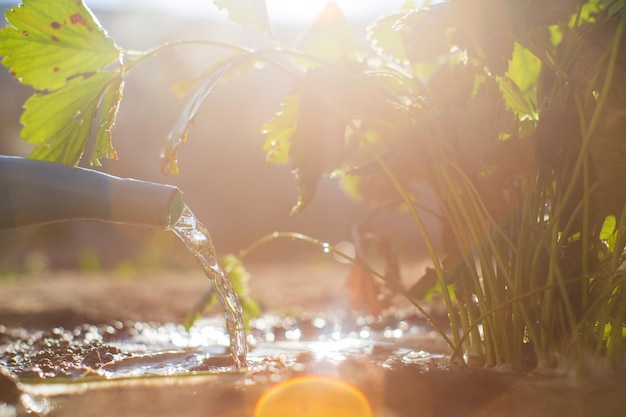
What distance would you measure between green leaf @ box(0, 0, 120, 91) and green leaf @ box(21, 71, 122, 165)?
36 mm

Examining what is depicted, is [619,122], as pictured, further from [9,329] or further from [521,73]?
[9,329]

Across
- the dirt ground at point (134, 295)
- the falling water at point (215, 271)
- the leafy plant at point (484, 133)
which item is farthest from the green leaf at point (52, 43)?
the dirt ground at point (134, 295)

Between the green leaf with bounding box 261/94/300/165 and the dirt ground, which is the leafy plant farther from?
the dirt ground

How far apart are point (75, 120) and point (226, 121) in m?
5.10

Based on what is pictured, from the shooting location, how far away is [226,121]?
607 centimetres

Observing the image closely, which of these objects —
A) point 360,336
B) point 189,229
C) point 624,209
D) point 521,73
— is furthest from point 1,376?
point 360,336

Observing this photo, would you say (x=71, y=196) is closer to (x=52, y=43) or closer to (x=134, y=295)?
(x=52, y=43)

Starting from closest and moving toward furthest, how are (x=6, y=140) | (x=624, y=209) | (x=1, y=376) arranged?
(x=1, y=376) → (x=624, y=209) → (x=6, y=140)

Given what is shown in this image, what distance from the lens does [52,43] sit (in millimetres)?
1043

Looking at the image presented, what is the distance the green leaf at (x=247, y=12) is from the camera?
101 centimetres

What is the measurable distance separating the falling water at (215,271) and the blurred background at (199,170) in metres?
3.88

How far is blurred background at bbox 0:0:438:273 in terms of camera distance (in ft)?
17.9

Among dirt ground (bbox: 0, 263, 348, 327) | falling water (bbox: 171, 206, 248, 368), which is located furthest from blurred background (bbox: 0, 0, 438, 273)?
falling water (bbox: 171, 206, 248, 368)

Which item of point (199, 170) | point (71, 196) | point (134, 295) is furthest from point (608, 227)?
point (199, 170)
